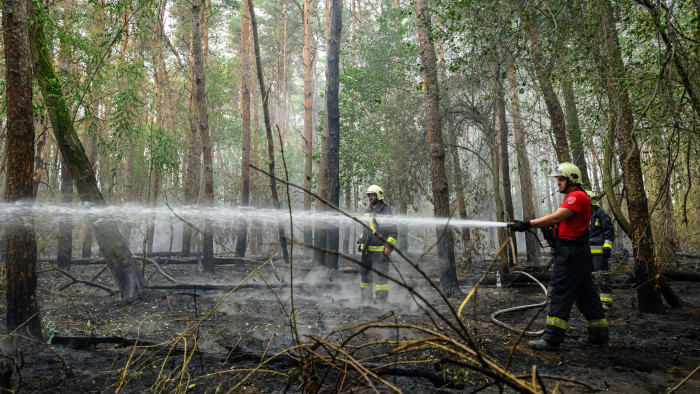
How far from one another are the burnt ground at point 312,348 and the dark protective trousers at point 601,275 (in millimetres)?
390

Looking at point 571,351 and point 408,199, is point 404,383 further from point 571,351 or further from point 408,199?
point 408,199

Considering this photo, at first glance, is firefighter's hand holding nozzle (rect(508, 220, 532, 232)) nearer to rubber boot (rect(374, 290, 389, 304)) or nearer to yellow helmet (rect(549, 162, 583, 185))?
yellow helmet (rect(549, 162, 583, 185))

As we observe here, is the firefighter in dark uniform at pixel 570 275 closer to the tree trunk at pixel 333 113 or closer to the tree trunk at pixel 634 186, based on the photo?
the tree trunk at pixel 634 186

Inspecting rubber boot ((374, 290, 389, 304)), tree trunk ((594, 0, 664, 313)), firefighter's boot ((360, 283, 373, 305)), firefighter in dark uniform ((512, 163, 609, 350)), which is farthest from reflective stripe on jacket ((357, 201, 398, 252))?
tree trunk ((594, 0, 664, 313))

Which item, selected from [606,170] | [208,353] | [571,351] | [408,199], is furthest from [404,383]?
[408,199]

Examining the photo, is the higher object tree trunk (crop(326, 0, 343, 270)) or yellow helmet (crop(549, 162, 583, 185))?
tree trunk (crop(326, 0, 343, 270))

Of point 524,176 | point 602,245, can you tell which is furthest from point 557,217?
point 524,176

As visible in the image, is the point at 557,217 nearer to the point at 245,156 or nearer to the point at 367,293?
the point at 367,293

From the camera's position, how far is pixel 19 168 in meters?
4.64

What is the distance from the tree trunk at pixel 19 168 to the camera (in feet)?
15.1

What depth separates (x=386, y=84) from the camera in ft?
53.0

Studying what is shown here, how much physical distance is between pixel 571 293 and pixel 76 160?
7.27m

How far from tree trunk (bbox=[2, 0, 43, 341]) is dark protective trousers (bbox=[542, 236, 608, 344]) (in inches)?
229

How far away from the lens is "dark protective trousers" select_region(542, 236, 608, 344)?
4789mm
